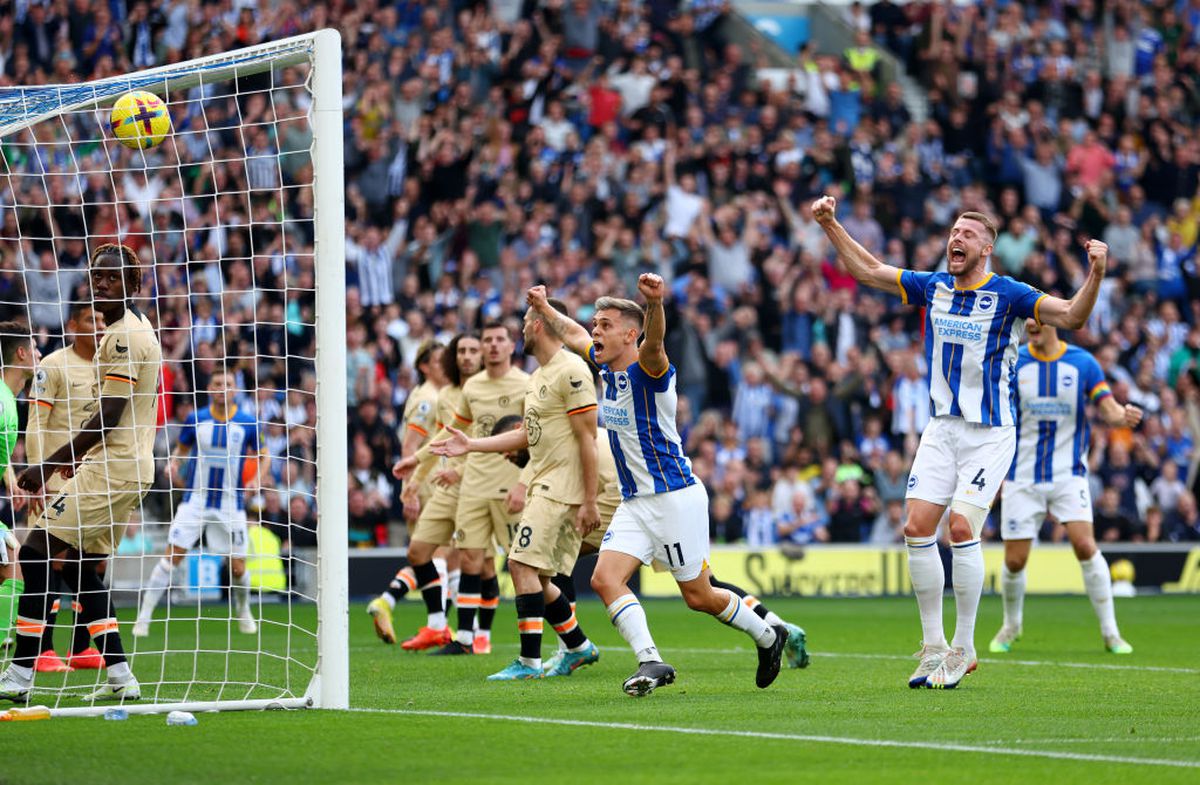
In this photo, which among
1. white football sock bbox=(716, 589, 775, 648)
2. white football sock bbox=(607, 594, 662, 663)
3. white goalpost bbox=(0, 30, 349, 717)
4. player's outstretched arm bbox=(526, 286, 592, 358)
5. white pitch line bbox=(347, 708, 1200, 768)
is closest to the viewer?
white pitch line bbox=(347, 708, 1200, 768)

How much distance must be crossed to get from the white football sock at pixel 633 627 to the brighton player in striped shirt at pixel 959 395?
5.41ft

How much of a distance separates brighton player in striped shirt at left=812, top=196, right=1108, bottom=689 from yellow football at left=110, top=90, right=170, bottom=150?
149 inches

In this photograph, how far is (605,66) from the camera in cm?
2716

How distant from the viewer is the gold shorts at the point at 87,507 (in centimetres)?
992

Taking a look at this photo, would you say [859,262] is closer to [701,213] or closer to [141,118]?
[141,118]

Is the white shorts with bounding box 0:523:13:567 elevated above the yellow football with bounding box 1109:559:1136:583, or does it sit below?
above

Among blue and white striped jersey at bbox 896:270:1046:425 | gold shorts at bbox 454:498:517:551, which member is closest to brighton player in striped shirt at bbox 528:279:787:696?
blue and white striped jersey at bbox 896:270:1046:425

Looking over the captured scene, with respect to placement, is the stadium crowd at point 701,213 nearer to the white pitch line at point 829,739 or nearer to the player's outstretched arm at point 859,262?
the player's outstretched arm at point 859,262

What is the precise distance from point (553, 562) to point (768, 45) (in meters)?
20.1

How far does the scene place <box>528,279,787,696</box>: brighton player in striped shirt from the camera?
32.6 feet

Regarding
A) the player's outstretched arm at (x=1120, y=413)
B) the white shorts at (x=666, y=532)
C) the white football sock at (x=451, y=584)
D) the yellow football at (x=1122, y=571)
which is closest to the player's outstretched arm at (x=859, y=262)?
the white shorts at (x=666, y=532)

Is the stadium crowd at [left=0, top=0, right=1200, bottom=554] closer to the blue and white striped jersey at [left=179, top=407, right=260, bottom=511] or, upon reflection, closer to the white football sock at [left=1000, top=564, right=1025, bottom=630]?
the blue and white striped jersey at [left=179, top=407, right=260, bottom=511]

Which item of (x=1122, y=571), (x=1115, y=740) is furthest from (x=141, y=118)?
(x=1122, y=571)

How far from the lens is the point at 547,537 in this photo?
1166cm
